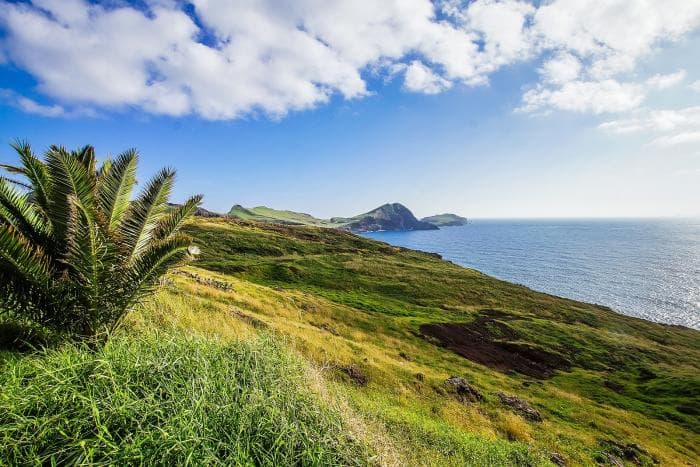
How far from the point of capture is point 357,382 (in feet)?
60.4

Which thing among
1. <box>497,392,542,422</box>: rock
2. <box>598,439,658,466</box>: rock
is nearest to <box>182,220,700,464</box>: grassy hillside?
<box>598,439,658,466</box>: rock

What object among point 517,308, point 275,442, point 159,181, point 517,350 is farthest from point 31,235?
point 517,308

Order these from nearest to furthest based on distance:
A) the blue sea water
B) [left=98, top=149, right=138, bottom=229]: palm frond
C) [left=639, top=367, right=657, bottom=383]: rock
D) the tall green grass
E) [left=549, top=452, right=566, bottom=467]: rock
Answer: the tall green grass
[left=98, top=149, right=138, bottom=229]: palm frond
[left=549, top=452, right=566, bottom=467]: rock
[left=639, top=367, right=657, bottom=383]: rock
the blue sea water

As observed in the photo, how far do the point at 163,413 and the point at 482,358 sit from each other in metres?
34.2

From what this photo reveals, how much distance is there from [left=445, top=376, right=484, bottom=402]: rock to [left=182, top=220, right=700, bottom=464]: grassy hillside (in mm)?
399

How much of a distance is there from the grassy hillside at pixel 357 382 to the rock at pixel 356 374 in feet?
0.39

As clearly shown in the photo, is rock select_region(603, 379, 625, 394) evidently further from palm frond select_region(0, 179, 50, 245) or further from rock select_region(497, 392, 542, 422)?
palm frond select_region(0, 179, 50, 245)

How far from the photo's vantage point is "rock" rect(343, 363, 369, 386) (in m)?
18.6

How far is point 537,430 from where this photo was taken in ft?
63.5

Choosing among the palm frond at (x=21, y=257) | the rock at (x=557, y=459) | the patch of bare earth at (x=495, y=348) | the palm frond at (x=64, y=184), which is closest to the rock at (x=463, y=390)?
→ the rock at (x=557, y=459)

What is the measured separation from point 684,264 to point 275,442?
18751 centimetres

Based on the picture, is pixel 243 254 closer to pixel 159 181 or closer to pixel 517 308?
pixel 517 308

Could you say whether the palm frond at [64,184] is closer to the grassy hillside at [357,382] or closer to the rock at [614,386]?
the grassy hillside at [357,382]

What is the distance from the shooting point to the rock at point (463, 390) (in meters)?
21.6
